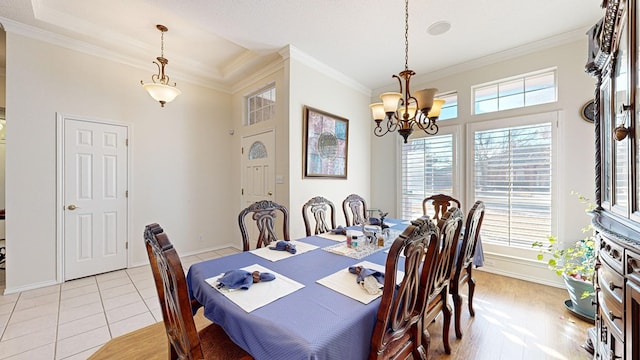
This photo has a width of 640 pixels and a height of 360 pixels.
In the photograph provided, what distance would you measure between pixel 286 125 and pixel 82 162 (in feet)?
8.60

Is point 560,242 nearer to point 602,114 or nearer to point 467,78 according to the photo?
point 602,114

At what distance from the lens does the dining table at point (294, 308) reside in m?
0.89

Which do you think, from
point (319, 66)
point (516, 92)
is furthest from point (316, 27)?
point (516, 92)

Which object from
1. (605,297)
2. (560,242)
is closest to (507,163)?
(560,242)

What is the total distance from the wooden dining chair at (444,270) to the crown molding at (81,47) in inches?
168

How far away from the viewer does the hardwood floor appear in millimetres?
1853

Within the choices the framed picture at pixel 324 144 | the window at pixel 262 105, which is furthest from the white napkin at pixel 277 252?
the window at pixel 262 105

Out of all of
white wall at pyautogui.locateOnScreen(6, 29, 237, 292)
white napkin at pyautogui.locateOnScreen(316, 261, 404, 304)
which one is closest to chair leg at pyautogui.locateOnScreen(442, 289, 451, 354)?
white napkin at pyautogui.locateOnScreen(316, 261, 404, 304)

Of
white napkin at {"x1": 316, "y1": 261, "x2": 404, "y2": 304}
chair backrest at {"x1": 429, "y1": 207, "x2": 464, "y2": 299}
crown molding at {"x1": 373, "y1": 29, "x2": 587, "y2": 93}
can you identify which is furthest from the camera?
crown molding at {"x1": 373, "y1": 29, "x2": 587, "y2": 93}

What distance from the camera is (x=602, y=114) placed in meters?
1.68

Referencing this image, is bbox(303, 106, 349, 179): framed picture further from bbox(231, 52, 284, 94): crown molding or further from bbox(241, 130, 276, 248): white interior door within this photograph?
bbox(231, 52, 284, 94): crown molding

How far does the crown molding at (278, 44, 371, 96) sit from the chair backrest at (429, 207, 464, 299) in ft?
9.35

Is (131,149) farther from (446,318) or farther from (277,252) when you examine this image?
(446,318)

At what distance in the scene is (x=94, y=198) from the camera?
3307 mm
